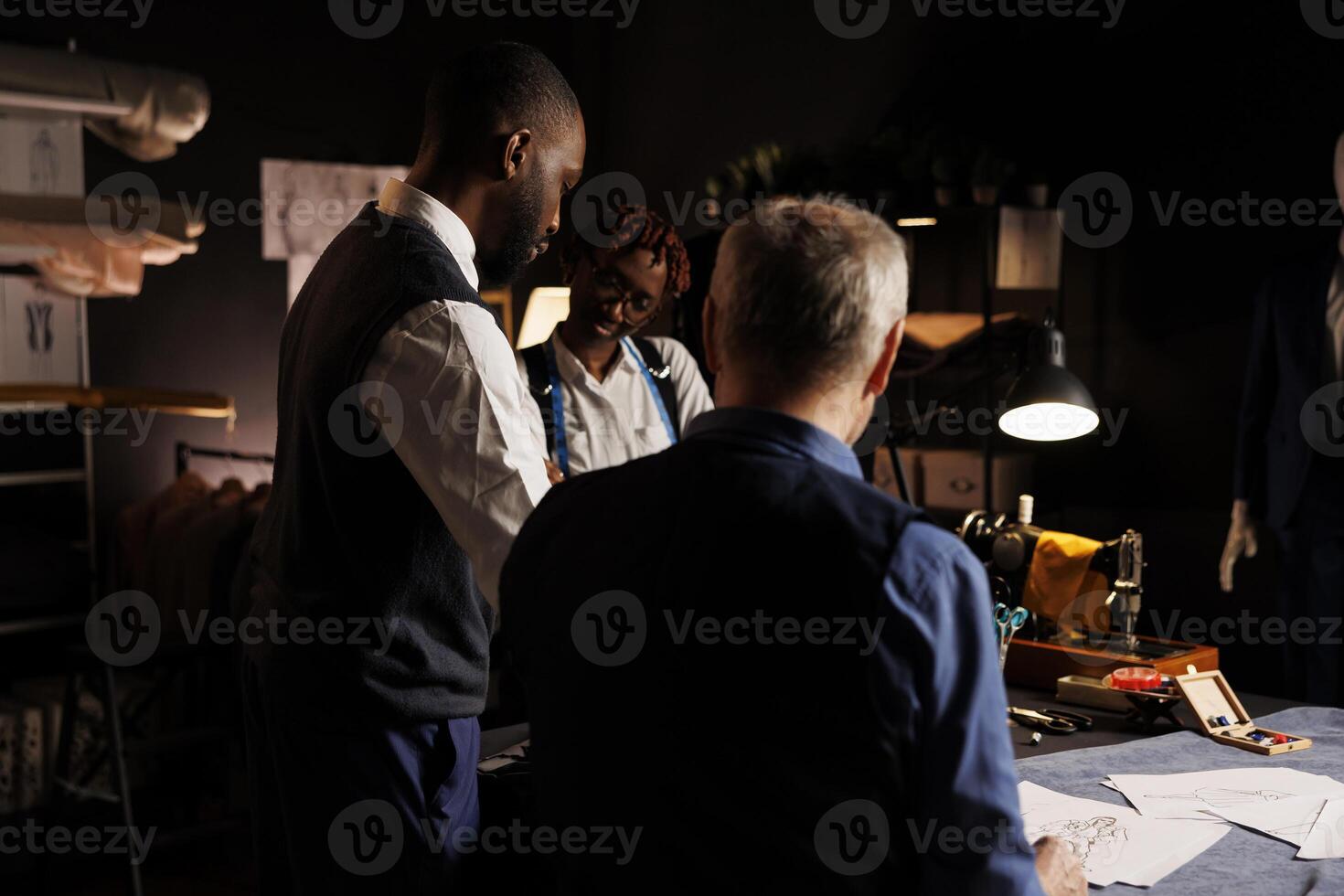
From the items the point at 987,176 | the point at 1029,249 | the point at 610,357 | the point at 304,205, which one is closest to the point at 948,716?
the point at 610,357

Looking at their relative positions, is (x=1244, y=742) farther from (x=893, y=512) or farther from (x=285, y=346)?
(x=285, y=346)

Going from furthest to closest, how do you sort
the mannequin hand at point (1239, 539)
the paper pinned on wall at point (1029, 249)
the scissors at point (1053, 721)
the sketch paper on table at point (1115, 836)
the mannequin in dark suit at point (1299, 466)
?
the paper pinned on wall at point (1029, 249) → the mannequin hand at point (1239, 539) → the mannequin in dark suit at point (1299, 466) → the scissors at point (1053, 721) → the sketch paper on table at point (1115, 836)

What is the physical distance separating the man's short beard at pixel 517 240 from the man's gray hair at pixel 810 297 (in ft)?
2.18

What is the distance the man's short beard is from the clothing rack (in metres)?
3.61

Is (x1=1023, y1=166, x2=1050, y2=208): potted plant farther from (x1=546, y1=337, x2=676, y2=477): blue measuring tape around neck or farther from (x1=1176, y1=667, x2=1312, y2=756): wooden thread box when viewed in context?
(x1=1176, y1=667, x2=1312, y2=756): wooden thread box

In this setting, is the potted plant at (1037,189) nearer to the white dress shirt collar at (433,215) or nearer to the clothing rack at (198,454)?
the clothing rack at (198,454)

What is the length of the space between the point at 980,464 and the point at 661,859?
3856mm

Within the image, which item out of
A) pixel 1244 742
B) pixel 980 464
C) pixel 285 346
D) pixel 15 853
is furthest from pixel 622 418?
pixel 15 853

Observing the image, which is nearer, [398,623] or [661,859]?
[661,859]

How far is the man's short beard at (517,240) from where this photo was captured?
1.78 meters

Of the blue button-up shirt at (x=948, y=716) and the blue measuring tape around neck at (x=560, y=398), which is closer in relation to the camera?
the blue button-up shirt at (x=948, y=716)

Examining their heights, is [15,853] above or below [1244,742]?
below

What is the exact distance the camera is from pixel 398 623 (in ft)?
5.12

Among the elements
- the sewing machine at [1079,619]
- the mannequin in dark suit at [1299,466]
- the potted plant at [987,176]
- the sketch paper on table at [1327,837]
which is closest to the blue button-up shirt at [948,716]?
the sketch paper on table at [1327,837]
